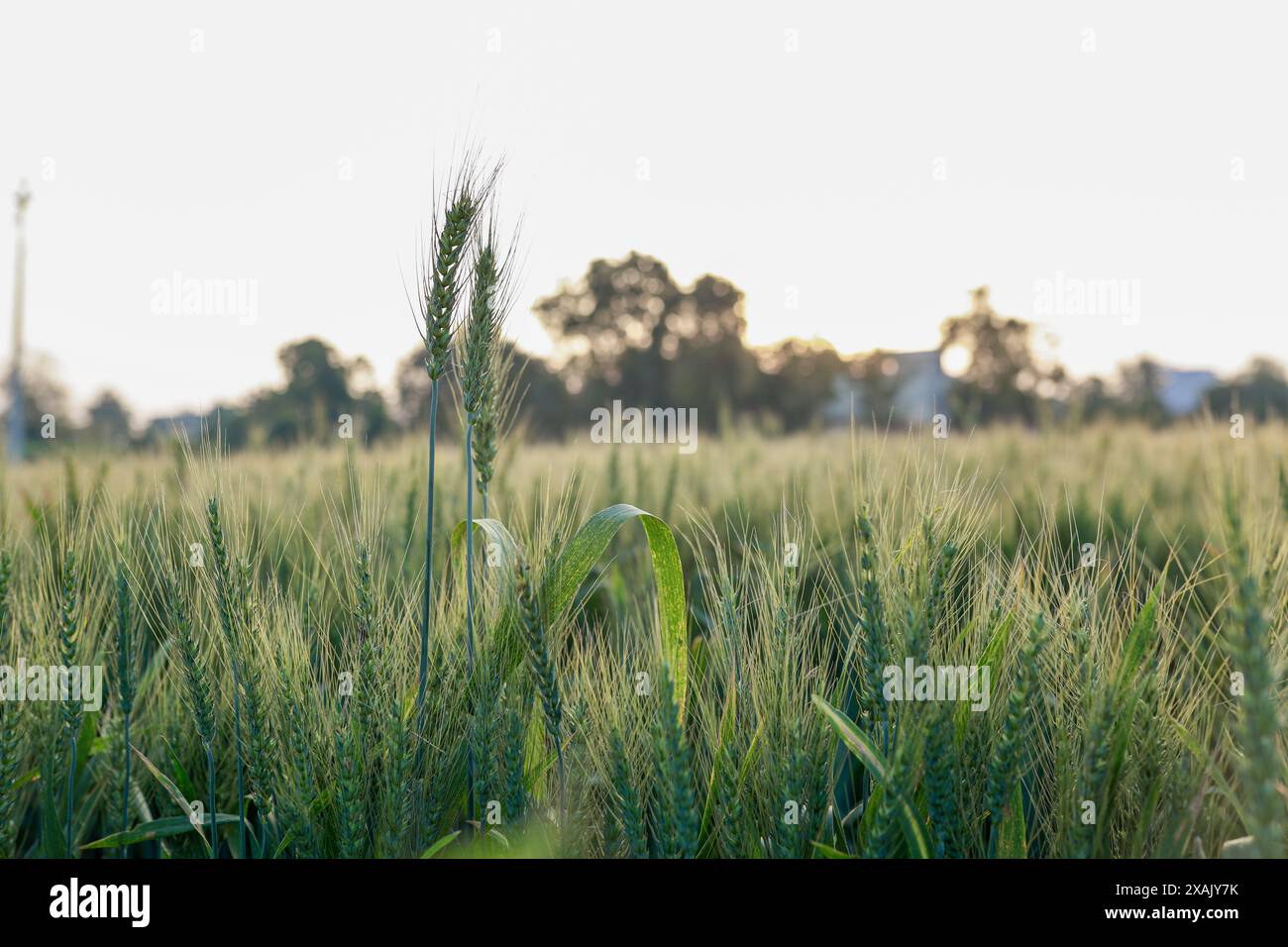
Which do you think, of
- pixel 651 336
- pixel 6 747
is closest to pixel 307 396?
pixel 6 747

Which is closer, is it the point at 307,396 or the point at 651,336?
the point at 307,396

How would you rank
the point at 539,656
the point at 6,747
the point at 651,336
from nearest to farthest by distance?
the point at 539,656 → the point at 6,747 → the point at 651,336

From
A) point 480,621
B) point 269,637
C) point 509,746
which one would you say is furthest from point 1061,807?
point 269,637

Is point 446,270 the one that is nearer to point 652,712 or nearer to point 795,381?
point 652,712

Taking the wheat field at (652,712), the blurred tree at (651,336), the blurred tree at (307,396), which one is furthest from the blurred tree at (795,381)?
the wheat field at (652,712)

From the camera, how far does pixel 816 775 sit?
4.09 ft

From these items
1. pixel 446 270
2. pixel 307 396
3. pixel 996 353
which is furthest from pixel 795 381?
pixel 446 270

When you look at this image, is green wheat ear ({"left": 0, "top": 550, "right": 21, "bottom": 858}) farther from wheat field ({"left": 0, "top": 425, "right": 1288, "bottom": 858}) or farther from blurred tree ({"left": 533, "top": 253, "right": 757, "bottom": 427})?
blurred tree ({"left": 533, "top": 253, "right": 757, "bottom": 427})

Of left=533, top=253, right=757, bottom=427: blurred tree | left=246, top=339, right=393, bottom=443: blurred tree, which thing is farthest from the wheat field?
left=533, top=253, right=757, bottom=427: blurred tree

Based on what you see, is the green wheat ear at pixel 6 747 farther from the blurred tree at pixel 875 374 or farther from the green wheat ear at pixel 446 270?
the blurred tree at pixel 875 374

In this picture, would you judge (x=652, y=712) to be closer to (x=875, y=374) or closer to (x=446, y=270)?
(x=446, y=270)

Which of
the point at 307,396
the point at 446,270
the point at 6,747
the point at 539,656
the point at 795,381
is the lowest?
the point at 6,747

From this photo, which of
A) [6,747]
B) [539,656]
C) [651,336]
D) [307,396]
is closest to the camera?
[539,656]

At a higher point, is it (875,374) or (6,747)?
(875,374)
